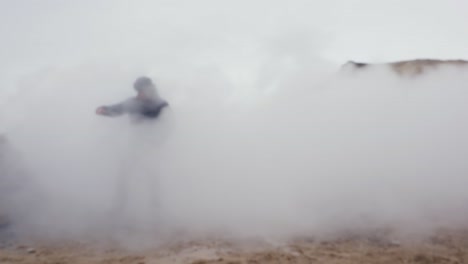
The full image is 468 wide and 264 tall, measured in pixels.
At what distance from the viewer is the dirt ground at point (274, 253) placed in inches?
130

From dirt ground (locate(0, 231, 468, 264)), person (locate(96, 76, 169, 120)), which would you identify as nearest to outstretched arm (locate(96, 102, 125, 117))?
person (locate(96, 76, 169, 120))

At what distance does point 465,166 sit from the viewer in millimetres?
5219

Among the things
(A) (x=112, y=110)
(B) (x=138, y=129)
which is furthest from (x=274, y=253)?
(A) (x=112, y=110)

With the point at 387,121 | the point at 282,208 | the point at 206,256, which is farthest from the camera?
the point at 387,121

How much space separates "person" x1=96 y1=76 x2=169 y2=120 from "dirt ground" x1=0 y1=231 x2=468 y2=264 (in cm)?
168

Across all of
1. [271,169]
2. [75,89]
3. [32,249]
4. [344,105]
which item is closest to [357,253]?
[271,169]

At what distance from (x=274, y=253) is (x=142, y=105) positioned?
94.6 inches

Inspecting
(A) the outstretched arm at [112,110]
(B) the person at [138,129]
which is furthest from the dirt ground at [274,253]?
(A) the outstretched arm at [112,110]

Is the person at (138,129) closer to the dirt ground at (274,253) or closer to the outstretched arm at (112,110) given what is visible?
the outstretched arm at (112,110)

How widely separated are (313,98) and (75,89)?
13.8ft

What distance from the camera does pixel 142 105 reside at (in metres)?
5.06

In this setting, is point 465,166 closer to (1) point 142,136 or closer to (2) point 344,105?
(2) point 344,105

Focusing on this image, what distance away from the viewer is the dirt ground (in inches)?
130

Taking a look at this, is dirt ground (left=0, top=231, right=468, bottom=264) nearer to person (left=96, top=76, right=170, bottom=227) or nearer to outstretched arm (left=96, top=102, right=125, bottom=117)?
person (left=96, top=76, right=170, bottom=227)
